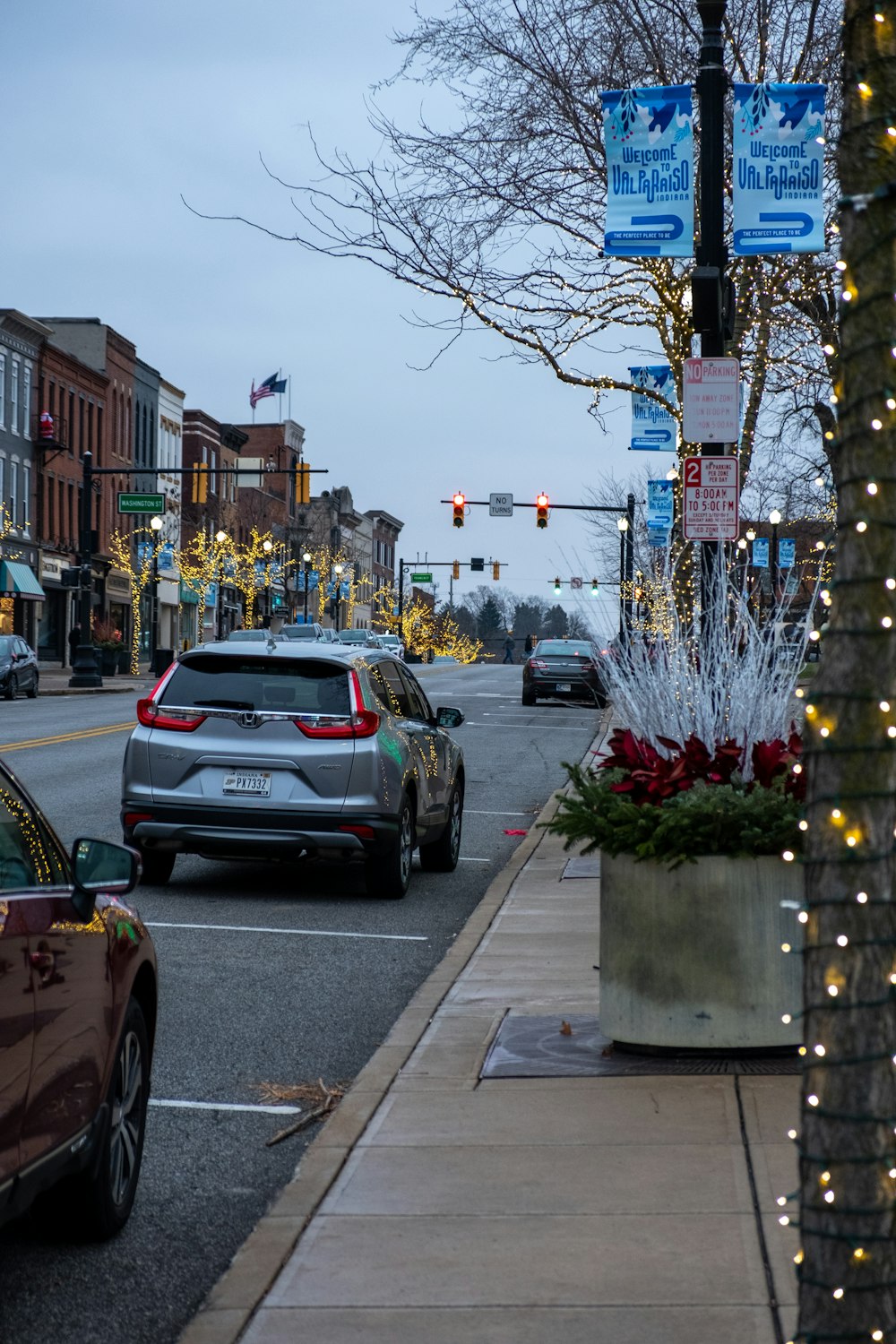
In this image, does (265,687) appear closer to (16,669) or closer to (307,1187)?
(307,1187)

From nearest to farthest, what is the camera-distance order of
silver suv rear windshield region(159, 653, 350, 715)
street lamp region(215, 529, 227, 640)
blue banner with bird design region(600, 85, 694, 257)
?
A: silver suv rear windshield region(159, 653, 350, 715) < blue banner with bird design region(600, 85, 694, 257) < street lamp region(215, 529, 227, 640)

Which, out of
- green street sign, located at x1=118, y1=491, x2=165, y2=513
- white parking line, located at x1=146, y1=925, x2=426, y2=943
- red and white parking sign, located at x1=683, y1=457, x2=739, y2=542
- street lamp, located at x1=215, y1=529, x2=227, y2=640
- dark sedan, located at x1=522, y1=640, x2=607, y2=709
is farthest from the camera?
street lamp, located at x1=215, y1=529, x2=227, y2=640

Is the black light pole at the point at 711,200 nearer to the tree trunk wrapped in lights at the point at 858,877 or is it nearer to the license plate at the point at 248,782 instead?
the license plate at the point at 248,782

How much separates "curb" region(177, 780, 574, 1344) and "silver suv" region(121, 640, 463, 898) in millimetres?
2548

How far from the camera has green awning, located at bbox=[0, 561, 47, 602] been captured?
58.2 meters

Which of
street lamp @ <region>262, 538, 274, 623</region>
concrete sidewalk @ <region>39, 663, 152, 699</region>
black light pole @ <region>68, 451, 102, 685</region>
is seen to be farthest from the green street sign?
street lamp @ <region>262, 538, 274, 623</region>

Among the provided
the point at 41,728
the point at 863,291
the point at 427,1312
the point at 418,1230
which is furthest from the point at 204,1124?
the point at 41,728

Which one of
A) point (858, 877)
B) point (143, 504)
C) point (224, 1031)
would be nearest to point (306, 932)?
point (224, 1031)

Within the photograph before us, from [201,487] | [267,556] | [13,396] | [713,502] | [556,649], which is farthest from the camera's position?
[201,487]

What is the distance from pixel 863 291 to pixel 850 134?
0.27m

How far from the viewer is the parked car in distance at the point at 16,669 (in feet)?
136

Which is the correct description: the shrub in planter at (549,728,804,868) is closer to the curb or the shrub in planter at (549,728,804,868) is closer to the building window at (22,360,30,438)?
the curb

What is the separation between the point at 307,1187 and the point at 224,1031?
2791mm

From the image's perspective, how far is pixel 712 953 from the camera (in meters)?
6.75
